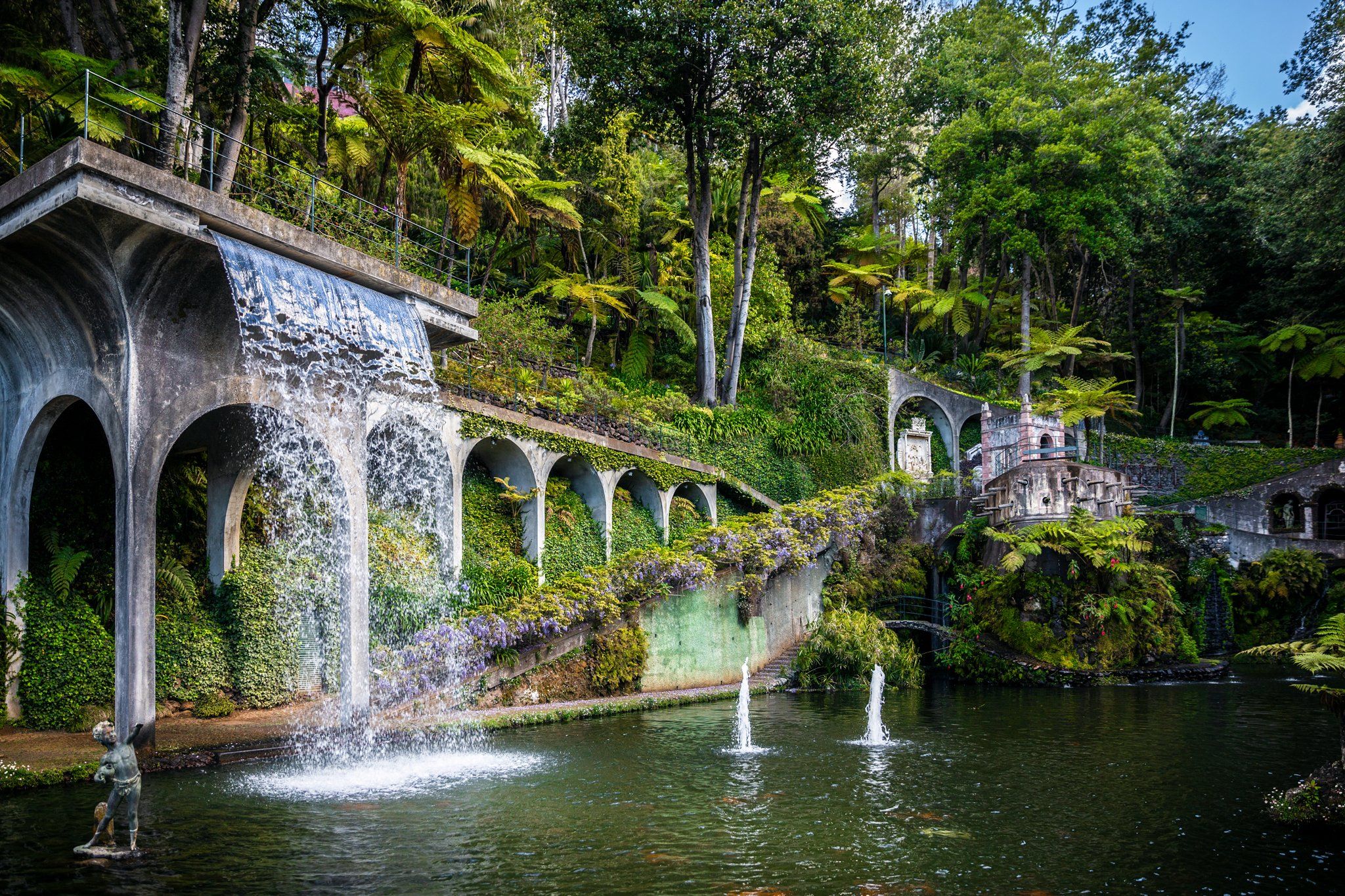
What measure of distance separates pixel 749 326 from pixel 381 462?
1891 cm

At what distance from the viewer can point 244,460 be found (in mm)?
16094

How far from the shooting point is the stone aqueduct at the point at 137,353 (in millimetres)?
11531

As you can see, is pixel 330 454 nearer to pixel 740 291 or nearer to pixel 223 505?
pixel 223 505

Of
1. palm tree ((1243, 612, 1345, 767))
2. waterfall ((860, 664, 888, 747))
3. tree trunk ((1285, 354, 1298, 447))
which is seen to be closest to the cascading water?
waterfall ((860, 664, 888, 747))

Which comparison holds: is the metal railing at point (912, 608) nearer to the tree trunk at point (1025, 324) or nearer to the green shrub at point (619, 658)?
the green shrub at point (619, 658)

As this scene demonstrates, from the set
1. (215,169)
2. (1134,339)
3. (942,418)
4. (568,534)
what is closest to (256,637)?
(568,534)

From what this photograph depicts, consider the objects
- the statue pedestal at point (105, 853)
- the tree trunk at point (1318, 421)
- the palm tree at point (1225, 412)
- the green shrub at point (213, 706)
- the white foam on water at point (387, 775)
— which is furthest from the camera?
the palm tree at point (1225, 412)

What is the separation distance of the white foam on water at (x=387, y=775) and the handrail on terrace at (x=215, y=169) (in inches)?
309

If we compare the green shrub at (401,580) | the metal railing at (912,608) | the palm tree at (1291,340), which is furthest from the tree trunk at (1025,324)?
the green shrub at (401,580)

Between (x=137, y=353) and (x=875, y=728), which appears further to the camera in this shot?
(x=875, y=728)

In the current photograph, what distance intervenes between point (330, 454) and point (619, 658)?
7142 mm

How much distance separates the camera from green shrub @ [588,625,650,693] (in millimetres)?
18330

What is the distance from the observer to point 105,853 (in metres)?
7.65

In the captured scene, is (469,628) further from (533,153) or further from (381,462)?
(533,153)
